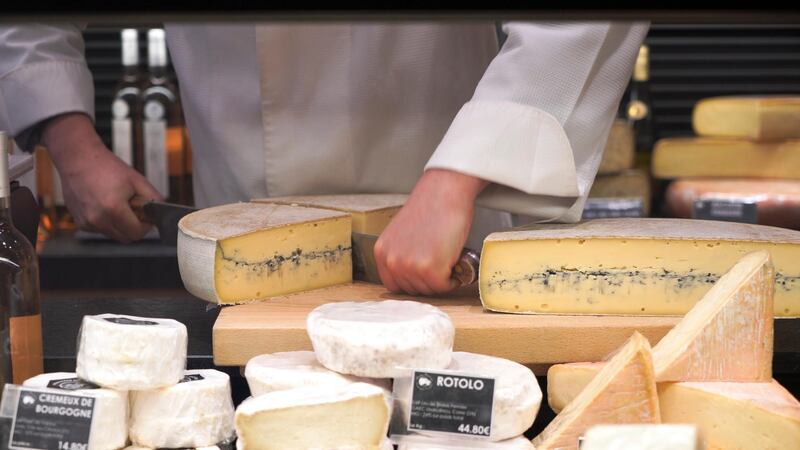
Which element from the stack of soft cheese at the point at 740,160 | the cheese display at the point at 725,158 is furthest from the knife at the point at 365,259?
the cheese display at the point at 725,158

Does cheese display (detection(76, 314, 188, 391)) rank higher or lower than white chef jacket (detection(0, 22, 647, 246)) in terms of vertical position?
lower

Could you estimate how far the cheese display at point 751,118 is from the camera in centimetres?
307

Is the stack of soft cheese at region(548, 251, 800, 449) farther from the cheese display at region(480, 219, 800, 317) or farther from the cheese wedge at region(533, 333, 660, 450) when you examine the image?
the cheese display at region(480, 219, 800, 317)

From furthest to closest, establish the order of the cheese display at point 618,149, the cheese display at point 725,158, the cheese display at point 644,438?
the cheese display at point 618,149, the cheese display at point 725,158, the cheese display at point 644,438

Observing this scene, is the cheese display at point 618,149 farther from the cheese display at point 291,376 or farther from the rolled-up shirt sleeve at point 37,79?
the cheese display at point 291,376

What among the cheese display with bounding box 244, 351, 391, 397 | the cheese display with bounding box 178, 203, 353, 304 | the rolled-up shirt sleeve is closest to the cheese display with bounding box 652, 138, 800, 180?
the cheese display with bounding box 178, 203, 353, 304

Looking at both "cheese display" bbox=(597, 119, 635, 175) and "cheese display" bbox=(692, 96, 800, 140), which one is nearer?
"cheese display" bbox=(692, 96, 800, 140)

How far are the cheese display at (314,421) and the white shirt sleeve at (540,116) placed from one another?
561 millimetres

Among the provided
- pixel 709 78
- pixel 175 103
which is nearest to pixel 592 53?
pixel 175 103

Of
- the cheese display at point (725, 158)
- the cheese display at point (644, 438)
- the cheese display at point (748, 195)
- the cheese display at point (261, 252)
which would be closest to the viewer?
the cheese display at point (644, 438)

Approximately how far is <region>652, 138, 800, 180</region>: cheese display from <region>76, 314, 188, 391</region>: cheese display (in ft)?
7.85

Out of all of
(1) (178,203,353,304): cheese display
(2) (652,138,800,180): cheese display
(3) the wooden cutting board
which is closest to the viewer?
(3) the wooden cutting board

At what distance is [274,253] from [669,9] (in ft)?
3.28

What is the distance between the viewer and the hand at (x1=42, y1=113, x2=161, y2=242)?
84.4 inches
